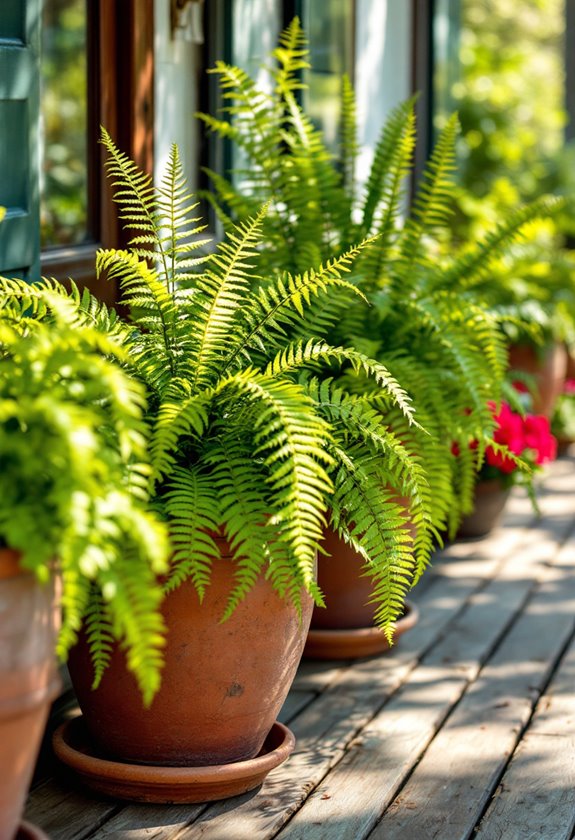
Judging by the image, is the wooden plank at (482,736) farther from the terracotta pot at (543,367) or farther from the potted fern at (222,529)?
the terracotta pot at (543,367)

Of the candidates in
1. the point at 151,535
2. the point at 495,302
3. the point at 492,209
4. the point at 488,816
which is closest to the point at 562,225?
the point at 492,209

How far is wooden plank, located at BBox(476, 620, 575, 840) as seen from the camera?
2.40 metres

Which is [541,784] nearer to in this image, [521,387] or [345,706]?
[345,706]

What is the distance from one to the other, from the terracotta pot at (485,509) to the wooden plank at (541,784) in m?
1.39

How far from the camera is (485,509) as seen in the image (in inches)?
178

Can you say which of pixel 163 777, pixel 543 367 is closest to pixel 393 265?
pixel 163 777

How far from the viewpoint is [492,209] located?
6.19 meters

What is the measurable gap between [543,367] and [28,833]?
405 cm

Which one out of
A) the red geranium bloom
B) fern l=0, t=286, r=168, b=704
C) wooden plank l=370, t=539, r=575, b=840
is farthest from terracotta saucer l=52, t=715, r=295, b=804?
the red geranium bloom

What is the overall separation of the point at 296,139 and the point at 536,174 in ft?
12.0

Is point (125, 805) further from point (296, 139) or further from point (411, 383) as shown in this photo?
point (296, 139)

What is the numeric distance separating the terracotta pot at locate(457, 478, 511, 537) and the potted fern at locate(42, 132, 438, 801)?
1.94 metres

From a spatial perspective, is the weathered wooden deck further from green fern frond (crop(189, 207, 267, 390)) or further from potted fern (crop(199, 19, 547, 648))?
green fern frond (crop(189, 207, 267, 390))

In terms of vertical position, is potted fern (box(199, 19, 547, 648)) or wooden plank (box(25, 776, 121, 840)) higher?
potted fern (box(199, 19, 547, 648))
